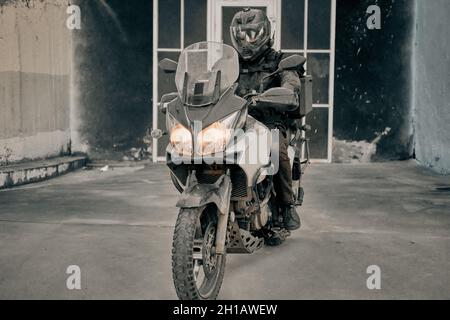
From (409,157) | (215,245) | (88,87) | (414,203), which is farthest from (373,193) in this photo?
(88,87)

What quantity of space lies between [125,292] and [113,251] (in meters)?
0.95

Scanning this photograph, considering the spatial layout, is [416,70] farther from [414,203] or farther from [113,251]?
[113,251]

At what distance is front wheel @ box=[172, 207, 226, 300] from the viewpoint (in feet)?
10.6

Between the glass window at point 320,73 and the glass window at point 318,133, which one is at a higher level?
the glass window at point 320,73

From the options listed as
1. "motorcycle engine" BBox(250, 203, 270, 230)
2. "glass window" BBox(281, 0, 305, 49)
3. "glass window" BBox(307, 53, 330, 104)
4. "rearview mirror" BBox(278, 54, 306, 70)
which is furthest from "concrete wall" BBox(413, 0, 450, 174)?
"rearview mirror" BBox(278, 54, 306, 70)

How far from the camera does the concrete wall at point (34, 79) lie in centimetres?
824

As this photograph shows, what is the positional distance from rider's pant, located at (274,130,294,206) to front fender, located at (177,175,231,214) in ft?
2.62

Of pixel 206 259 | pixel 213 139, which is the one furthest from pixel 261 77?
pixel 206 259

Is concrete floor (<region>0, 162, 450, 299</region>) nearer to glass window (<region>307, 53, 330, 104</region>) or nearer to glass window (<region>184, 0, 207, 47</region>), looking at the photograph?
glass window (<region>307, 53, 330, 104</region>)

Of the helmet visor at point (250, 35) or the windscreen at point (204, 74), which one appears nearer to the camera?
the windscreen at point (204, 74)

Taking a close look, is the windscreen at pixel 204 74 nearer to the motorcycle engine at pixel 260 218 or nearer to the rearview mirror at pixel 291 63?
the rearview mirror at pixel 291 63

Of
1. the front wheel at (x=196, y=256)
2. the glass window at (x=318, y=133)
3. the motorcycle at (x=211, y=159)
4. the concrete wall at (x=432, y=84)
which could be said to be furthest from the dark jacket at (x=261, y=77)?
the glass window at (x=318, y=133)

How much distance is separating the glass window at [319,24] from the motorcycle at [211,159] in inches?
258

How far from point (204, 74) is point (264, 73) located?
0.94 metres
